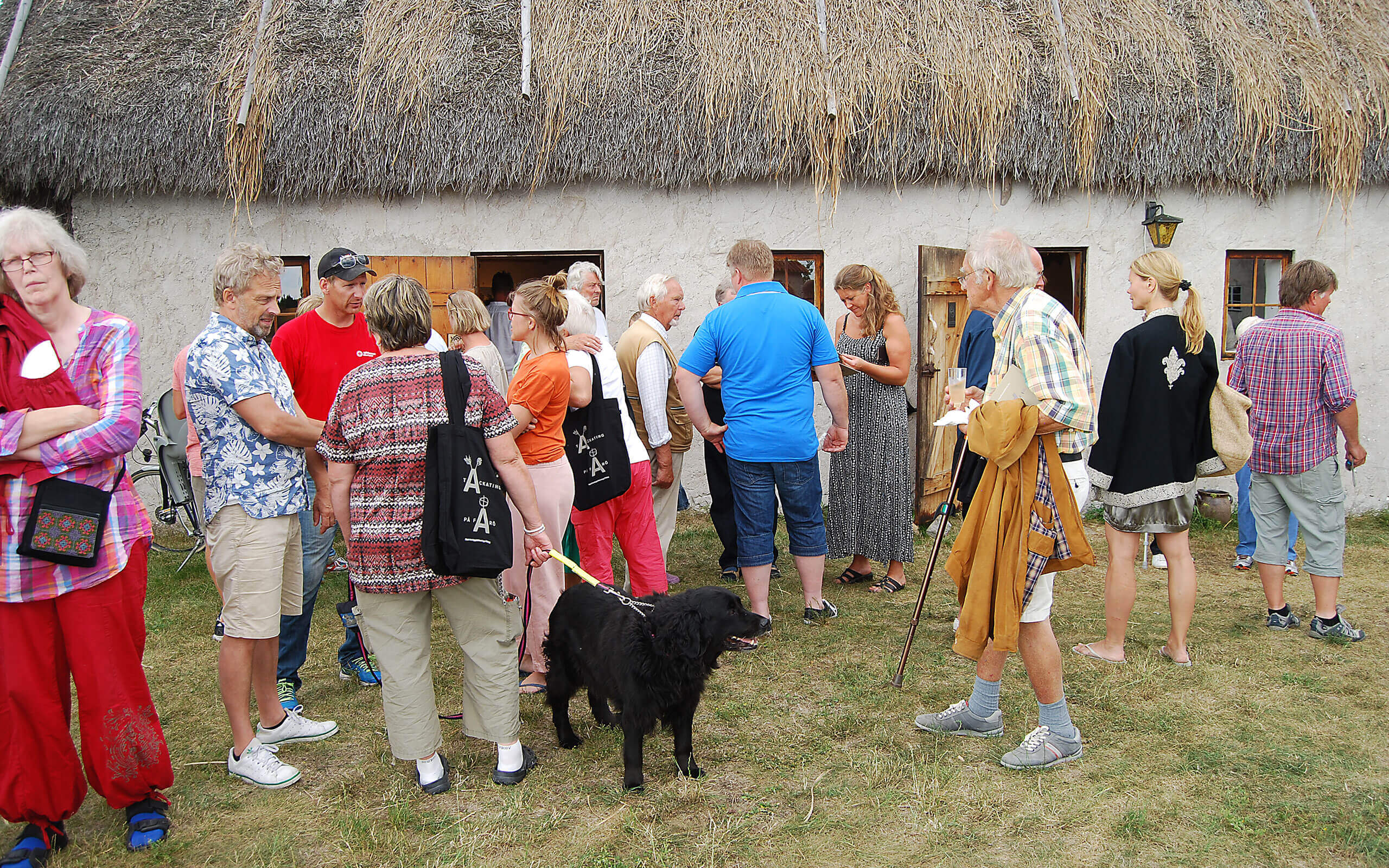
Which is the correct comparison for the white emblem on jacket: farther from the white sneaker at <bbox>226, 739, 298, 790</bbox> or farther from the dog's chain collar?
the white sneaker at <bbox>226, 739, 298, 790</bbox>

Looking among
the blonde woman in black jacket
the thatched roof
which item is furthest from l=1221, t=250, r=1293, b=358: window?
the blonde woman in black jacket

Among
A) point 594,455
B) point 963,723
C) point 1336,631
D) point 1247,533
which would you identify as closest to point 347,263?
point 594,455

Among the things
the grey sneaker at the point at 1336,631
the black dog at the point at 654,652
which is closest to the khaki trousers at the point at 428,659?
the black dog at the point at 654,652

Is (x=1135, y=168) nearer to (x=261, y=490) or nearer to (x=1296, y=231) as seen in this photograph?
(x=1296, y=231)

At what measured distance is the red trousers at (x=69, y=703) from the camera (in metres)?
2.71

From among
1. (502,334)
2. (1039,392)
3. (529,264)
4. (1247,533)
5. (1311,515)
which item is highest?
(529,264)

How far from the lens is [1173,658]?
4.41 m

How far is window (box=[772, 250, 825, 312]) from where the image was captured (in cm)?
755

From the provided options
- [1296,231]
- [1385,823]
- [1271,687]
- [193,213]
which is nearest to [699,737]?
[1385,823]

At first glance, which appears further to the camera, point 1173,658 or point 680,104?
point 680,104

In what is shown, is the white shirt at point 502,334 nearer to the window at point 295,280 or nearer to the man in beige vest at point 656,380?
the window at point 295,280

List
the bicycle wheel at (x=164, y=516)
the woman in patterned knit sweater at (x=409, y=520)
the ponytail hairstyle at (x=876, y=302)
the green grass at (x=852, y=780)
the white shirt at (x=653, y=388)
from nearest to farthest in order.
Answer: the green grass at (x=852, y=780) → the woman in patterned knit sweater at (x=409, y=520) → the white shirt at (x=653, y=388) → the ponytail hairstyle at (x=876, y=302) → the bicycle wheel at (x=164, y=516)

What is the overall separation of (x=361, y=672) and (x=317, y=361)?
1560 mm

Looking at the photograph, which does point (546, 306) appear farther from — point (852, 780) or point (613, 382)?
point (852, 780)
